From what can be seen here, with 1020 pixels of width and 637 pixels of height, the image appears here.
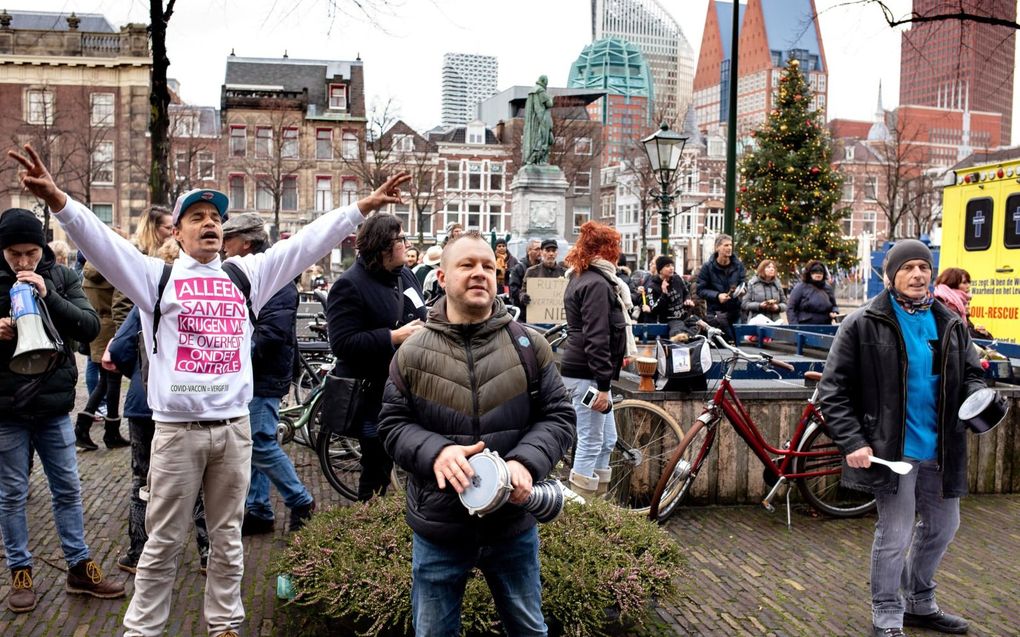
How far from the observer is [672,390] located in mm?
6859

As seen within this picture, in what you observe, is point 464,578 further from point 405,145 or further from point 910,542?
point 405,145

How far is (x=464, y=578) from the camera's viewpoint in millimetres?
3172

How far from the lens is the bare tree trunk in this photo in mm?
9518

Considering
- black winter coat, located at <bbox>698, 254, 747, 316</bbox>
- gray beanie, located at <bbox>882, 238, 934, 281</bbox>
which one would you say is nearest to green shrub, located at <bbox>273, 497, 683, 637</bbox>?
gray beanie, located at <bbox>882, 238, 934, 281</bbox>

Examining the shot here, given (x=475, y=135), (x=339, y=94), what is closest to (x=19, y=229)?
(x=339, y=94)

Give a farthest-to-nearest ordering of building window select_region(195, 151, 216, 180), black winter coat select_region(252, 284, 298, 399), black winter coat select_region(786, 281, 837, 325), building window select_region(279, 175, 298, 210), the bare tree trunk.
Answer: building window select_region(279, 175, 298, 210)
building window select_region(195, 151, 216, 180)
black winter coat select_region(786, 281, 837, 325)
the bare tree trunk
black winter coat select_region(252, 284, 298, 399)

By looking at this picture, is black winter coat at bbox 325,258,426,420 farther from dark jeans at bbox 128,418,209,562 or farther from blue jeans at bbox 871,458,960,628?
blue jeans at bbox 871,458,960,628

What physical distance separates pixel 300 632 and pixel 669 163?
11.3 meters

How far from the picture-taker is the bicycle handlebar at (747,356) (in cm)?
635

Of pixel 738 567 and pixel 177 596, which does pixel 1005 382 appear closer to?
pixel 738 567

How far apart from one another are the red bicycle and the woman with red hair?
0.49 m

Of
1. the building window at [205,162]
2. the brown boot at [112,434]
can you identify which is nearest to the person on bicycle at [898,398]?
the brown boot at [112,434]

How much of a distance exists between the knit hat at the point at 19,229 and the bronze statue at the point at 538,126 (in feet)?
59.6

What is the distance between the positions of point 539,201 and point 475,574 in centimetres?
1816
